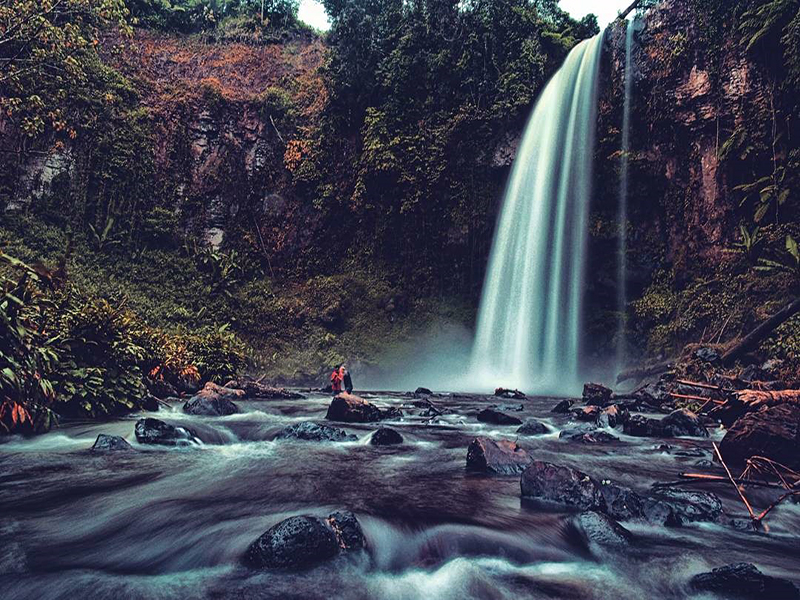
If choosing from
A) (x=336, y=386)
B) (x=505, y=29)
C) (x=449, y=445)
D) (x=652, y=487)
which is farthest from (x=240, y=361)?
(x=505, y=29)

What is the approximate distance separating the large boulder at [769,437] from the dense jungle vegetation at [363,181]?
13760 mm

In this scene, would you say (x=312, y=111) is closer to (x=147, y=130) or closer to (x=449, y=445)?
(x=147, y=130)

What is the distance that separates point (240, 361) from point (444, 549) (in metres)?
13.0

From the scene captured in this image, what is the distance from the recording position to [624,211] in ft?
71.4

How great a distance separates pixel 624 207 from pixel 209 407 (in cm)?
2007

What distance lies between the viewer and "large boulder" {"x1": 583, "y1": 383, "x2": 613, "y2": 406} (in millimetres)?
12532

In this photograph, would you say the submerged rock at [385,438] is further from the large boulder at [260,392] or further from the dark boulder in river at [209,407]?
the large boulder at [260,392]

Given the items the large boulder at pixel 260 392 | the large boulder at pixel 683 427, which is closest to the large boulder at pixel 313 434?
the large boulder at pixel 683 427

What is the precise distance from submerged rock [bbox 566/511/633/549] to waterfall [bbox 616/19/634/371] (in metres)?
19.9

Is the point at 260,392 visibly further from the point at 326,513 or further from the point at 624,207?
the point at 624,207

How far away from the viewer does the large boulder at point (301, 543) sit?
276 cm

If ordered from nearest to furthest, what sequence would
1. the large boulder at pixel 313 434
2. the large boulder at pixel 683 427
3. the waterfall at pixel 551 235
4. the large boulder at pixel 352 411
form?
the large boulder at pixel 313 434
the large boulder at pixel 683 427
the large boulder at pixel 352 411
the waterfall at pixel 551 235

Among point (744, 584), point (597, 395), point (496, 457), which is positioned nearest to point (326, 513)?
point (496, 457)

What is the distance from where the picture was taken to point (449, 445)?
6.64m
